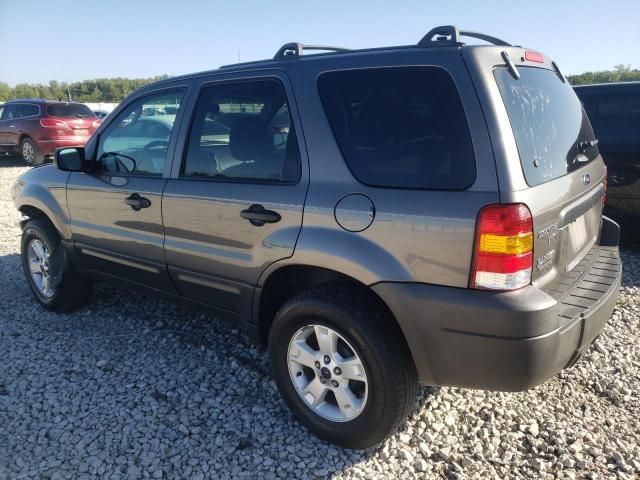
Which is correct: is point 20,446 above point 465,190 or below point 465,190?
below

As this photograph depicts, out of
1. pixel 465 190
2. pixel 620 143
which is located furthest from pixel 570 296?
pixel 620 143

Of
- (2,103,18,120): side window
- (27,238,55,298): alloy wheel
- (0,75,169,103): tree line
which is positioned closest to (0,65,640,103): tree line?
(0,75,169,103): tree line

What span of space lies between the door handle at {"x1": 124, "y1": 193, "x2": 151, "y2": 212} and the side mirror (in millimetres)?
537

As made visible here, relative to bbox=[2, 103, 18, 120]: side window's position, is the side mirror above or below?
below

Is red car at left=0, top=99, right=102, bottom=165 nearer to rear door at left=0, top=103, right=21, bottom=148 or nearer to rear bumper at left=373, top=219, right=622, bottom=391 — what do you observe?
rear door at left=0, top=103, right=21, bottom=148

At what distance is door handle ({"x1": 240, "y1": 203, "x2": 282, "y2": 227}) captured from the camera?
2.40m

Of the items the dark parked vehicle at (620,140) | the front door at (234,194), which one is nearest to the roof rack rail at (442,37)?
the front door at (234,194)

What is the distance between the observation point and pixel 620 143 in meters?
4.85

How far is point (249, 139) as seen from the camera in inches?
105

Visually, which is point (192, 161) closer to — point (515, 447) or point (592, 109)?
point (515, 447)

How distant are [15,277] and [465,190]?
15.5ft

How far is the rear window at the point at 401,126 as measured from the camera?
1946 millimetres

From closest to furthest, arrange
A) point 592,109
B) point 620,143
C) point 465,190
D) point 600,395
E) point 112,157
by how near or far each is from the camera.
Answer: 1. point 465,190
2. point 600,395
3. point 112,157
4. point 620,143
5. point 592,109

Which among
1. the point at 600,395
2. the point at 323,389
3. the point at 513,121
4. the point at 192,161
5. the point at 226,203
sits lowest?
the point at 600,395
